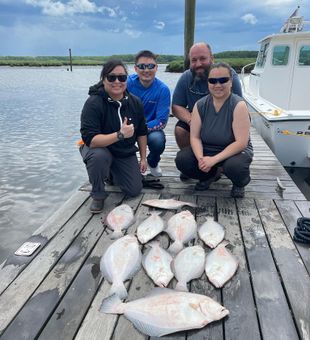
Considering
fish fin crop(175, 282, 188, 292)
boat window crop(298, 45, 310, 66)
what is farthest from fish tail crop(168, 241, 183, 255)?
boat window crop(298, 45, 310, 66)

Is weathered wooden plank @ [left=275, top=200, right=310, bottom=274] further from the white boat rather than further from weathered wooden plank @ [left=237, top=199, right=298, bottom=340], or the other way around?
the white boat

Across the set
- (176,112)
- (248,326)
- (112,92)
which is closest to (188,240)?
(248,326)

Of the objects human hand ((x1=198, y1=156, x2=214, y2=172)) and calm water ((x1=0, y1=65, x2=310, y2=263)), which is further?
calm water ((x1=0, y1=65, x2=310, y2=263))

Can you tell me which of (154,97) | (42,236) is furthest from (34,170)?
(42,236)

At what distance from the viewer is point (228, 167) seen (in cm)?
342

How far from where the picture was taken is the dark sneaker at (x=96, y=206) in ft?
11.0

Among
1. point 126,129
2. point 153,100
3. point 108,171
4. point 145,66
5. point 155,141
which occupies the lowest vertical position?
point 108,171

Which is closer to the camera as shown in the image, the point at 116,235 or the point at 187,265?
the point at 187,265

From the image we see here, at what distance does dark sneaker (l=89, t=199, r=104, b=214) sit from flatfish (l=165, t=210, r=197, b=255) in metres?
0.78

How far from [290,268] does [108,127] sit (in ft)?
6.97

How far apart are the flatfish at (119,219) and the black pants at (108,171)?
0.98 ft

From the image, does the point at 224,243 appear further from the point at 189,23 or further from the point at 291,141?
the point at 189,23

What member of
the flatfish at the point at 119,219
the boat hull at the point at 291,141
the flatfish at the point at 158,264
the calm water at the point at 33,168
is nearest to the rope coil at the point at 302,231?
the flatfish at the point at 158,264

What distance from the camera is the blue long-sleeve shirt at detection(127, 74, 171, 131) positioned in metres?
4.08
